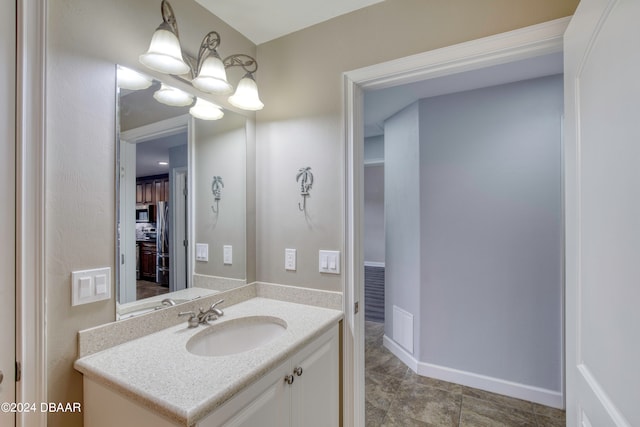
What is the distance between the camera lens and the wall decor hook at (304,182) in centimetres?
162

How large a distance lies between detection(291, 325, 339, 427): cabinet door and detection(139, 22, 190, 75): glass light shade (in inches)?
50.6

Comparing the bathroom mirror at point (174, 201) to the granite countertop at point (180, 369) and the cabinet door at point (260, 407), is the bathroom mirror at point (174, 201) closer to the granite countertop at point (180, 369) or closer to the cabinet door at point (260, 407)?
the granite countertop at point (180, 369)

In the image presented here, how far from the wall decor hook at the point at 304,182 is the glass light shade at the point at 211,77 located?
0.56 metres

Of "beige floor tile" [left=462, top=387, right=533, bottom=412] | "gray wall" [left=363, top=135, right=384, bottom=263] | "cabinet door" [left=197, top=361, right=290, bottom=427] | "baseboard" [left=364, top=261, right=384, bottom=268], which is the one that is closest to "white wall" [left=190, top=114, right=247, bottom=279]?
"cabinet door" [left=197, top=361, right=290, bottom=427]

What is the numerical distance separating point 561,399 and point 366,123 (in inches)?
119

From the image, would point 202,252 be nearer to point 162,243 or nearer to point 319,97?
point 162,243

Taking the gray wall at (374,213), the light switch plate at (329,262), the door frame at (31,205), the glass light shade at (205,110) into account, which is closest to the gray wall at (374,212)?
the gray wall at (374,213)

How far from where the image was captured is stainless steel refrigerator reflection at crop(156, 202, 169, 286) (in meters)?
1.34

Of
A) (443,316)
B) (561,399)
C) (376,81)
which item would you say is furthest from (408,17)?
(561,399)

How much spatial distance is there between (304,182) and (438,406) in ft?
6.30

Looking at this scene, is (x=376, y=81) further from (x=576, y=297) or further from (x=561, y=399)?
(x=561, y=399)

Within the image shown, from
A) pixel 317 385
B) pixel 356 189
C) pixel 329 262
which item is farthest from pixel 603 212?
pixel 317 385

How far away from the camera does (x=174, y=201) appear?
4.69 feet

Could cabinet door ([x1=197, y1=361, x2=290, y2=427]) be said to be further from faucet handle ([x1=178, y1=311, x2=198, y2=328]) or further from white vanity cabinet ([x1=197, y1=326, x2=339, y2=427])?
faucet handle ([x1=178, y1=311, x2=198, y2=328])
